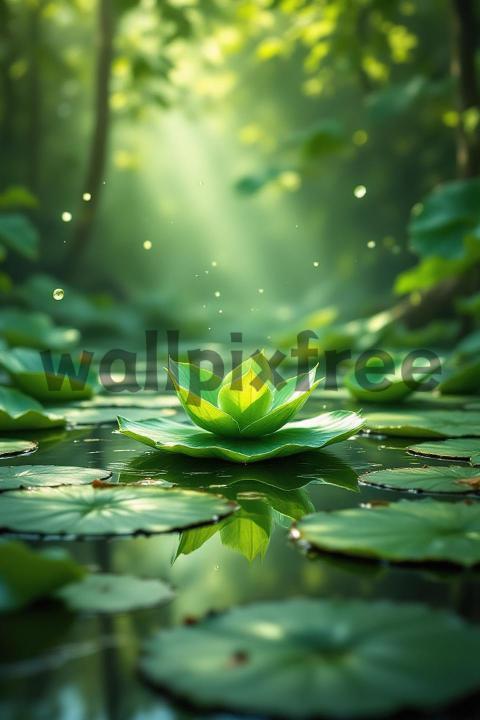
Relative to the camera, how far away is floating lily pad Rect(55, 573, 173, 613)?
64 cm

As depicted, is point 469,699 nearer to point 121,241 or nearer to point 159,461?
point 159,461

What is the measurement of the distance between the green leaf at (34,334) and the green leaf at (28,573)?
2690 mm

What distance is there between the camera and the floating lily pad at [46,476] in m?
1.06

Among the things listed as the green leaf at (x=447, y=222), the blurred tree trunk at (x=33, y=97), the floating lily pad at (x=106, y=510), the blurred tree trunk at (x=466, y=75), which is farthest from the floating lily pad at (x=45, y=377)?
the blurred tree trunk at (x=33, y=97)

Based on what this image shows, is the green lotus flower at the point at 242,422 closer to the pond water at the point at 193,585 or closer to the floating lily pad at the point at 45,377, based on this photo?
the pond water at the point at 193,585

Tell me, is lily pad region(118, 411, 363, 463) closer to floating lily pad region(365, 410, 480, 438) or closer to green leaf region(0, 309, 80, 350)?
floating lily pad region(365, 410, 480, 438)

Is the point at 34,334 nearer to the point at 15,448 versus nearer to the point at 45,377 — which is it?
the point at 45,377

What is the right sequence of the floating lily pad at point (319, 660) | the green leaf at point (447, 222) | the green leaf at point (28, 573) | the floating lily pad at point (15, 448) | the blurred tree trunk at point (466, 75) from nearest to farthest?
the floating lily pad at point (319, 660)
the green leaf at point (28, 573)
the floating lily pad at point (15, 448)
the green leaf at point (447, 222)
the blurred tree trunk at point (466, 75)

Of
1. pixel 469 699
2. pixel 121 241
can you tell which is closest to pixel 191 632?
pixel 469 699

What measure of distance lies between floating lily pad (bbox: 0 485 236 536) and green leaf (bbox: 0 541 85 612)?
209mm

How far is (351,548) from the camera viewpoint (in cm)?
76

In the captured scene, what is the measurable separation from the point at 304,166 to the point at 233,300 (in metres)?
4.62

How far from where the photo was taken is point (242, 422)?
4.06ft

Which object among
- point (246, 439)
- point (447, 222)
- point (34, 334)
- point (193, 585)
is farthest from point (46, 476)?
point (34, 334)
